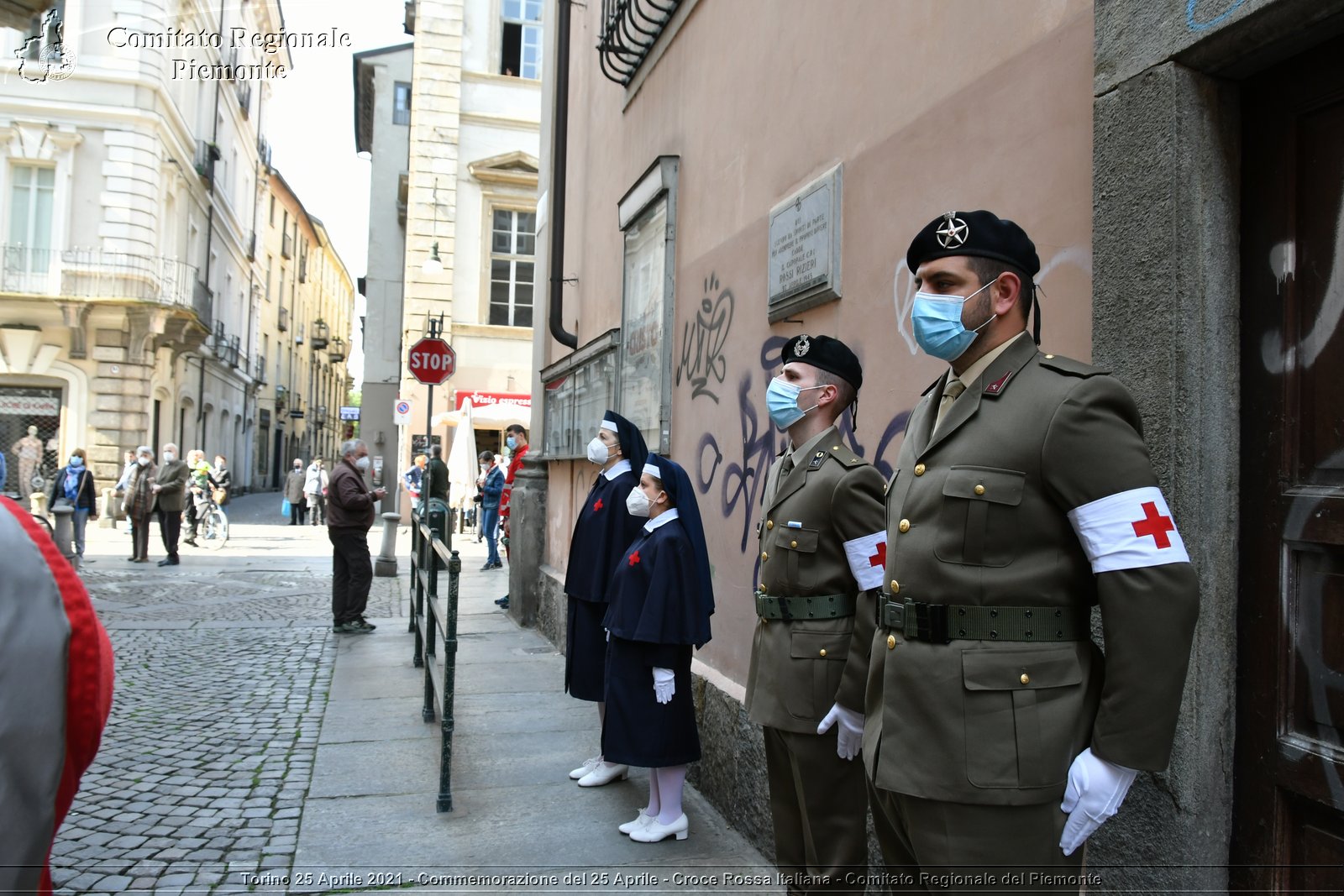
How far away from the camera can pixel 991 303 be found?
216 centimetres

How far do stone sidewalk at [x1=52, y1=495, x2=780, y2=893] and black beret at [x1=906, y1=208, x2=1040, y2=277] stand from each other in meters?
2.73

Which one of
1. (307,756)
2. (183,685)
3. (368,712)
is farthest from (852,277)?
(183,685)

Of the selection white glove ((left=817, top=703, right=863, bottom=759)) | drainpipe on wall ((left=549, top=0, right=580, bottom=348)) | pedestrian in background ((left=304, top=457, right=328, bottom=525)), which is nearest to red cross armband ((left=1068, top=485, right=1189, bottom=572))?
white glove ((left=817, top=703, right=863, bottom=759))

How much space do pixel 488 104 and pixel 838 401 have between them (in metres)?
22.0

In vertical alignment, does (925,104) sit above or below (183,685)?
above

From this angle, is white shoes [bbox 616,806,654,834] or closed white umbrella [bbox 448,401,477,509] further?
closed white umbrella [bbox 448,401,477,509]

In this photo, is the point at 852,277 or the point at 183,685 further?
the point at 183,685

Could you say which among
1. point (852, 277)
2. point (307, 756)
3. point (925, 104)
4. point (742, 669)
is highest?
point (925, 104)

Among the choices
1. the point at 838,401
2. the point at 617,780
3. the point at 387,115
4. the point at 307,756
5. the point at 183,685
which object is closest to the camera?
the point at 838,401

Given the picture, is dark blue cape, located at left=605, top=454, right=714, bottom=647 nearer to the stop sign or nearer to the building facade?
the stop sign

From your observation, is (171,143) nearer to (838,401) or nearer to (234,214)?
(234,214)

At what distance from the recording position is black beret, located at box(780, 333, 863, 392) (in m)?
3.21

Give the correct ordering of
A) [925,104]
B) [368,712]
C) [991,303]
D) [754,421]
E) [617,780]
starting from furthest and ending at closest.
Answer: [368,712] → [617,780] → [754,421] → [925,104] → [991,303]

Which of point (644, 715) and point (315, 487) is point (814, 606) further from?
point (315, 487)
